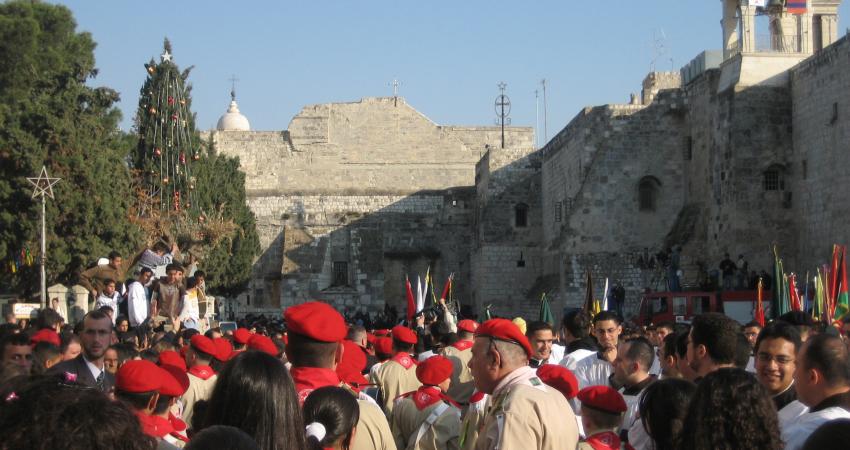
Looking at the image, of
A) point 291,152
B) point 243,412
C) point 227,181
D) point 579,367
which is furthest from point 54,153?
point 291,152

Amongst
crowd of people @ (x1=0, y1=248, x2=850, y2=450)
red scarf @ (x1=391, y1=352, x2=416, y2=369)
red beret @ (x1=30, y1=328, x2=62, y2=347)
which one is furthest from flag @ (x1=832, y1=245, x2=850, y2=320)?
red beret @ (x1=30, y1=328, x2=62, y2=347)

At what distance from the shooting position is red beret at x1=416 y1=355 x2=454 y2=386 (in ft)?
23.4

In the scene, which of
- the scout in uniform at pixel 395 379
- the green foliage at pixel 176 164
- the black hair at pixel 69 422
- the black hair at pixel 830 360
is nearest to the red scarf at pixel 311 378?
the black hair at pixel 830 360

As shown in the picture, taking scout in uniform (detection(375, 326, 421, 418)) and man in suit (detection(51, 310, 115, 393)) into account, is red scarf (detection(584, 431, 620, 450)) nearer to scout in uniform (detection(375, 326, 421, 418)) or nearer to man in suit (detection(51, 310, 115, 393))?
scout in uniform (detection(375, 326, 421, 418))

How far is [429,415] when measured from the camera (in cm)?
696

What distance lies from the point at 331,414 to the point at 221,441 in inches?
72.4

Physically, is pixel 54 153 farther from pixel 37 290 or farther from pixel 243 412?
pixel 243 412

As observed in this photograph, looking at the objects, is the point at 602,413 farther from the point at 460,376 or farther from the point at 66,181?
the point at 66,181

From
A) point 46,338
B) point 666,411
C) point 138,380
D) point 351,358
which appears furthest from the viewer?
point 46,338

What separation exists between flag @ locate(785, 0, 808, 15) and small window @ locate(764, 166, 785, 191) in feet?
11.5

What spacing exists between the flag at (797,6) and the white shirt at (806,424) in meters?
25.3

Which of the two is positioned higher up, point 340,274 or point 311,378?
point 311,378

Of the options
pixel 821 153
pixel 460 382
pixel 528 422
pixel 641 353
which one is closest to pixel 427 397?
pixel 641 353

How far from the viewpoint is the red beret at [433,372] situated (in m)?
7.14
